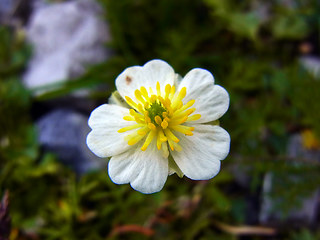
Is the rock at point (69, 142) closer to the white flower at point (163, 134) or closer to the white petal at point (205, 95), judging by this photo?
the white flower at point (163, 134)

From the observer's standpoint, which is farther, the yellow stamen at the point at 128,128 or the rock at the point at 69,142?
the rock at the point at 69,142

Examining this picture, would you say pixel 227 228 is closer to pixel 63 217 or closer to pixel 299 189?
pixel 299 189

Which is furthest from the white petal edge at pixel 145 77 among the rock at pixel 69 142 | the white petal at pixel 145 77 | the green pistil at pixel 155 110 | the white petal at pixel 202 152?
the rock at pixel 69 142

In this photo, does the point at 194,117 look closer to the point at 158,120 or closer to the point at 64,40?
the point at 158,120

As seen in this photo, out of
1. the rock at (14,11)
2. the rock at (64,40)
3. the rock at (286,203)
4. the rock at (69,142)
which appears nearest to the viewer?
the rock at (286,203)

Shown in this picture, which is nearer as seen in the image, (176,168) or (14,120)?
(176,168)

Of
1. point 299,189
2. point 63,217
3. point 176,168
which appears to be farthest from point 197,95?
point 63,217

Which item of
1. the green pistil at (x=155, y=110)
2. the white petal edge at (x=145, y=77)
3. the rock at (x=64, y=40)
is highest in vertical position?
the white petal edge at (x=145, y=77)
